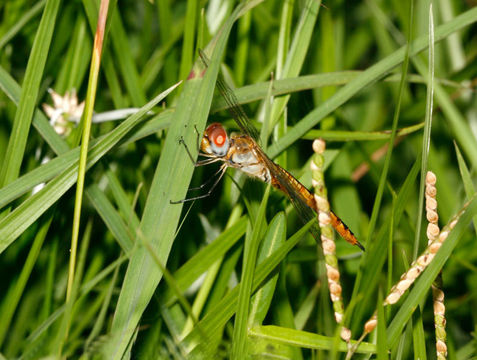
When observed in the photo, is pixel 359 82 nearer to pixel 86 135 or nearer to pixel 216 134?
pixel 216 134

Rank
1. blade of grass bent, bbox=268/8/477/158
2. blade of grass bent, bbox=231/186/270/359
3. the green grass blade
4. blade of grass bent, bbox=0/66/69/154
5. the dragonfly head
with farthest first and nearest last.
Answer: the dragonfly head, blade of grass bent, bbox=268/8/477/158, blade of grass bent, bbox=0/66/69/154, blade of grass bent, bbox=231/186/270/359, the green grass blade

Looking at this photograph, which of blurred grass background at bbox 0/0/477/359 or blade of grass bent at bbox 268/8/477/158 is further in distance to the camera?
blade of grass bent at bbox 268/8/477/158

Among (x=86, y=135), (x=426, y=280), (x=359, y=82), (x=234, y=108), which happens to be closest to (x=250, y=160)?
(x=234, y=108)

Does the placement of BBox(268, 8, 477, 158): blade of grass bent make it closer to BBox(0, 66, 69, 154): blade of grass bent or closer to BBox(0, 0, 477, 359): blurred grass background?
BBox(0, 0, 477, 359): blurred grass background

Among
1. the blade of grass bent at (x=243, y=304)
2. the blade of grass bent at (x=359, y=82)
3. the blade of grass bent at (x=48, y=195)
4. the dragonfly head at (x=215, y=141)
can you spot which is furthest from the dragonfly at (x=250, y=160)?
the blade of grass bent at (x=243, y=304)

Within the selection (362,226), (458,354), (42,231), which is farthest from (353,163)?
(42,231)

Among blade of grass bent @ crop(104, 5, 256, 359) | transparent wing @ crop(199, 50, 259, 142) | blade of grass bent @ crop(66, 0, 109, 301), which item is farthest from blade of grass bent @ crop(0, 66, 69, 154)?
transparent wing @ crop(199, 50, 259, 142)
